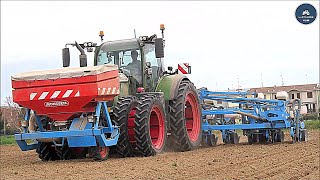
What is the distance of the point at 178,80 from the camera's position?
13.3 m

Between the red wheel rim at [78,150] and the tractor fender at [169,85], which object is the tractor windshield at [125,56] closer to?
the tractor fender at [169,85]

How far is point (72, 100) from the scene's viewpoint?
10.5 meters

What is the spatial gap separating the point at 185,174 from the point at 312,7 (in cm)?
494

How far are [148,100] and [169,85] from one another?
189 cm

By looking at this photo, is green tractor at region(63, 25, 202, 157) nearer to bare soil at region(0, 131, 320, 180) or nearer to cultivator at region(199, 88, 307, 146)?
bare soil at region(0, 131, 320, 180)

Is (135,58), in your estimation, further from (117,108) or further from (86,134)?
(86,134)

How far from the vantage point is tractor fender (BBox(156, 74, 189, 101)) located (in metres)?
12.8

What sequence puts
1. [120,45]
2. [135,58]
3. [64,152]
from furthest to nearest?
[120,45]
[135,58]
[64,152]

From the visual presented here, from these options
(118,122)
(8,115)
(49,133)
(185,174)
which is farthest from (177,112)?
(8,115)

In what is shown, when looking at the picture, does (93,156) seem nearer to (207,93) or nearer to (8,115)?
(207,93)
